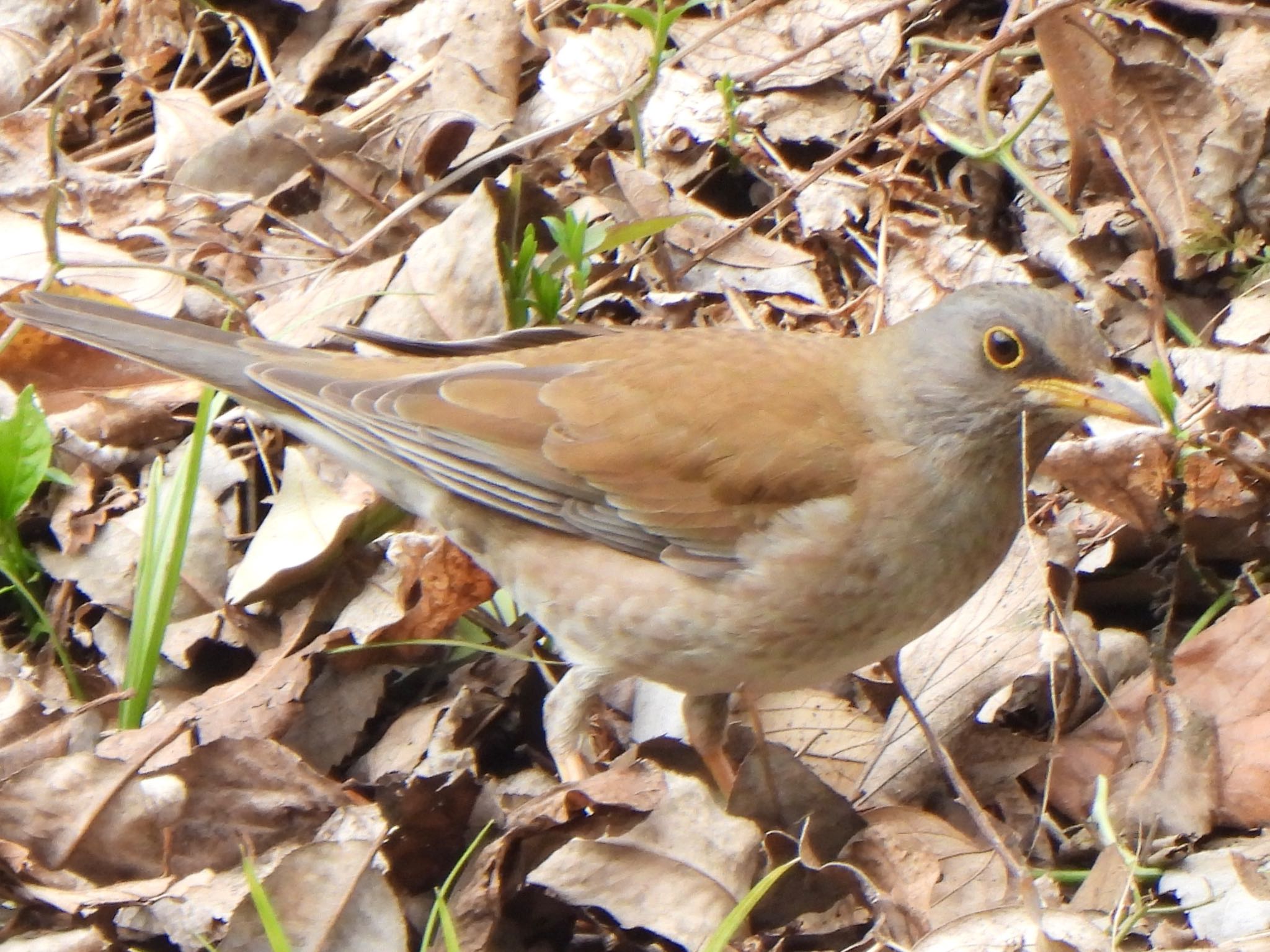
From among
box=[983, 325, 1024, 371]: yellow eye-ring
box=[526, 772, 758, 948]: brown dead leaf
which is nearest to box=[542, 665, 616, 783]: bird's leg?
box=[526, 772, 758, 948]: brown dead leaf

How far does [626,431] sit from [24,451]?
1723 millimetres

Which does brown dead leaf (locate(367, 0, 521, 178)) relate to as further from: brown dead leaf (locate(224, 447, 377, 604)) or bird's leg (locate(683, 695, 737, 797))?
bird's leg (locate(683, 695, 737, 797))

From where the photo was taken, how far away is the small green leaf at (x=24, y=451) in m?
4.09

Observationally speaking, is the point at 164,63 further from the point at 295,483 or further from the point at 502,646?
the point at 502,646

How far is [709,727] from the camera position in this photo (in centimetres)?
379

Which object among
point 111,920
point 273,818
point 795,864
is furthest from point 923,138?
point 111,920

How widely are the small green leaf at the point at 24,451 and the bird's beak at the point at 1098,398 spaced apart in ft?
8.62

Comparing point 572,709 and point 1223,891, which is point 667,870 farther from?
point 1223,891

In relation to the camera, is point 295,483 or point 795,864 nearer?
point 795,864

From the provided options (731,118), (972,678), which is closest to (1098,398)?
(972,678)

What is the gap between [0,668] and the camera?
13.7ft

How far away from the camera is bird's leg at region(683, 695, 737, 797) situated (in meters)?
3.64

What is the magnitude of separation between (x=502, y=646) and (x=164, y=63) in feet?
11.0

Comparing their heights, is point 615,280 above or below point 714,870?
above
